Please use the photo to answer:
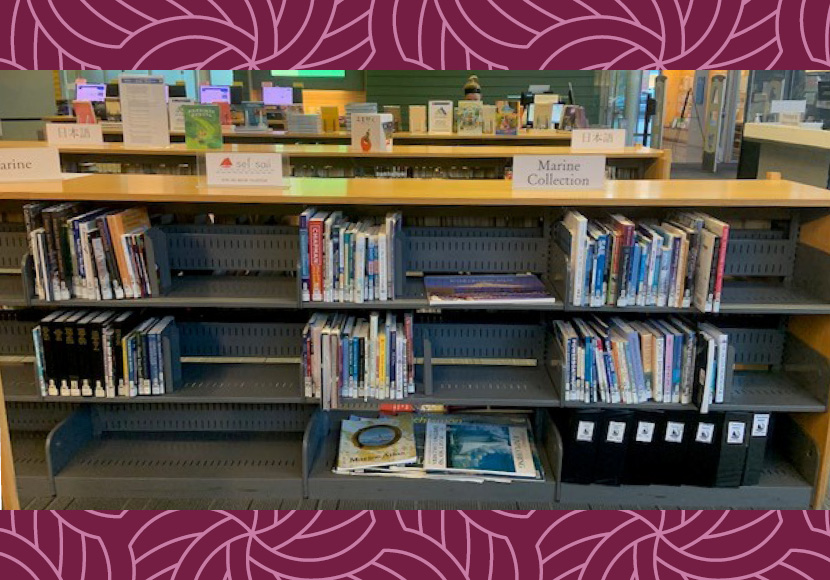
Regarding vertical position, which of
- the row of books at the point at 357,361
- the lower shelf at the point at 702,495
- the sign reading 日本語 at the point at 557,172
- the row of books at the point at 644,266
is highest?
the sign reading 日本語 at the point at 557,172

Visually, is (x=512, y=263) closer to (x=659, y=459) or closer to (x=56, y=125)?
(x=659, y=459)

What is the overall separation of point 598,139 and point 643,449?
2.53 meters

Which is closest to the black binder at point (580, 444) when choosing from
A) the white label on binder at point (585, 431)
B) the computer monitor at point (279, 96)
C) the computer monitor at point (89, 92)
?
the white label on binder at point (585, 431)

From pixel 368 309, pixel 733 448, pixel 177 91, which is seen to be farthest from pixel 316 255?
pixel 177 91

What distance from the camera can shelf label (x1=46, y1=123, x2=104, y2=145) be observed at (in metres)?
4.73

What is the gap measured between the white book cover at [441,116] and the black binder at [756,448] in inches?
168

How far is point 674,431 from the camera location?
2695 millimetres

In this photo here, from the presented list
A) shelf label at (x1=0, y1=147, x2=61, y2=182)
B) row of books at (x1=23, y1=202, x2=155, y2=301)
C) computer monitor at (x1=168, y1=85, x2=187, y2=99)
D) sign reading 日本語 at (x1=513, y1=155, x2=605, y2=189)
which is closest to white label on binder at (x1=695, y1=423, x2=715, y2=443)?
sign reading 日本語 at (x1=513, y1=155, x2=605, y2=189)

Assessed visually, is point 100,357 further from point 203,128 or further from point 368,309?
point 203,128

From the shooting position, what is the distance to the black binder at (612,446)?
8.80 ft

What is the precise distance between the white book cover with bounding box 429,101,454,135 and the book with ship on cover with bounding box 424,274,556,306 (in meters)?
3.82

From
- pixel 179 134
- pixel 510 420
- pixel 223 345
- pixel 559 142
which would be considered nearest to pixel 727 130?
pixel 559 142

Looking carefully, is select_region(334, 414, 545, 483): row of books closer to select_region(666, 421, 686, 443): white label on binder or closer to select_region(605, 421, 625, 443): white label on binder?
select_region(605, 421, 625, 443): white label on binder

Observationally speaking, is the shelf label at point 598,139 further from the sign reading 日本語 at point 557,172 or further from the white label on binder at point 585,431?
the white label on binder at point 585,431
